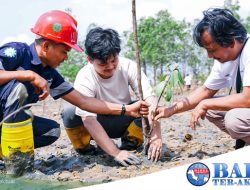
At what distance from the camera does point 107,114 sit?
9.35 ft

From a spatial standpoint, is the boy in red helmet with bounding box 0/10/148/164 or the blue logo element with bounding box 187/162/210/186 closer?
the blue logo element with bounding box 187/162/210/186

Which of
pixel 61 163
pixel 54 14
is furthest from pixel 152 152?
pixel 54 14

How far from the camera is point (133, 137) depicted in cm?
304

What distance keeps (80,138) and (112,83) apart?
514mm

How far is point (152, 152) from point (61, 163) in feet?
2.15

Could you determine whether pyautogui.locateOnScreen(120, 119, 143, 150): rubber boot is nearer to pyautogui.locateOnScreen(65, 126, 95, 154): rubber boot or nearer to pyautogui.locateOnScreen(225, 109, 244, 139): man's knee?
pyautogui.locateOnScreen(65, 126, 95, 154): rubber boot

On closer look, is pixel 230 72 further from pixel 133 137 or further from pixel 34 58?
pixel 34 58

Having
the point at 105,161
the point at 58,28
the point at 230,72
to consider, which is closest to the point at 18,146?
the point at 105,161

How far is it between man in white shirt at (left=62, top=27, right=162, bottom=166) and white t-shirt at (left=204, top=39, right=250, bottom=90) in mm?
443

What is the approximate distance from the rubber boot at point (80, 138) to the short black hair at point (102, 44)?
634mm

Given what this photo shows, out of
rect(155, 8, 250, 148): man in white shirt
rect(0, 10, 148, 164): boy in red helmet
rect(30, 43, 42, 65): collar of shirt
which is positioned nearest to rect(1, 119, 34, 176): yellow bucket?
rect(0, 10, 148, 164): boy in red helmet

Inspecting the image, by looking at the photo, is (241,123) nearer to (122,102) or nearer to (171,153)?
(171,153)

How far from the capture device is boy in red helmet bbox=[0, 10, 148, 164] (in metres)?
2.28

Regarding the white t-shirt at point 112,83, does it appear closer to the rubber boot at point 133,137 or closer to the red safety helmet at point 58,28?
the rubber boot at point 133,137
